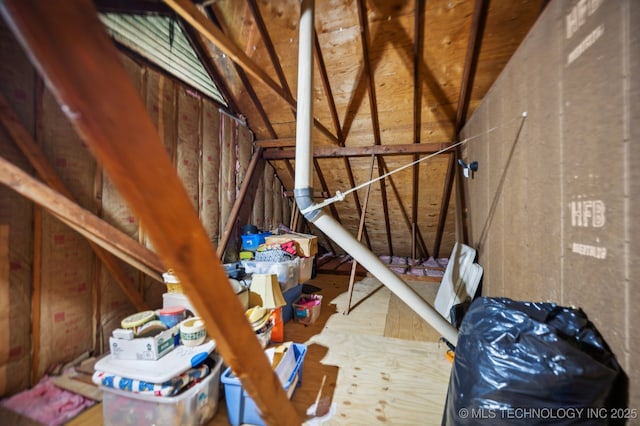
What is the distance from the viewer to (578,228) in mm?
994

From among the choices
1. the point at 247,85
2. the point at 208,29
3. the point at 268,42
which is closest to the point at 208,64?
the point at 247,85

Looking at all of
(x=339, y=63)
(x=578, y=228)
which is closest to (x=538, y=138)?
(x=578, y=228)

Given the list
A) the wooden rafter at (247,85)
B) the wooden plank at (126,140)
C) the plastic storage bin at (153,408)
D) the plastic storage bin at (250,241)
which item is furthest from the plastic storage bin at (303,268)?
the wooden plank at (126,140)

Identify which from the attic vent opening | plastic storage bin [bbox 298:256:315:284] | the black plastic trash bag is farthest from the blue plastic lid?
the attic vent opening

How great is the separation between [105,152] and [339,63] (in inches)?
105

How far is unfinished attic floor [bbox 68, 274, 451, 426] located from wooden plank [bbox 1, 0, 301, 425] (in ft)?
4.11

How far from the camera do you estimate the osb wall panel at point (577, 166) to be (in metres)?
0.80

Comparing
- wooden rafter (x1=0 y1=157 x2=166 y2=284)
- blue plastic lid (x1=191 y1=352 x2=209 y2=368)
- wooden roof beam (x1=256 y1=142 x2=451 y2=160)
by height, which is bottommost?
blue plastic lid (x1=191 y1=352 x2=209 y2=368)

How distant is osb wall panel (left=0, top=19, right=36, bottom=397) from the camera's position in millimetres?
1433

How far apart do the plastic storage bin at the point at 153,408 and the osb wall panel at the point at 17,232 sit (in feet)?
2.64

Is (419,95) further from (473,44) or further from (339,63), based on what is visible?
(339,63)

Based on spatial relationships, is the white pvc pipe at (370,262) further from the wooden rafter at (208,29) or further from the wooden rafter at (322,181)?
the wooden rafter at (322,181)

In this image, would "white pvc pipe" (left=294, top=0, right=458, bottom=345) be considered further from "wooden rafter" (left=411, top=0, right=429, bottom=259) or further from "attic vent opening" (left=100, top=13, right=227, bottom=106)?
"attic vent opening" (left=100, top=13, right=227, bottom=106)

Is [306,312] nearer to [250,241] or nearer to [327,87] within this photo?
[250,241]
